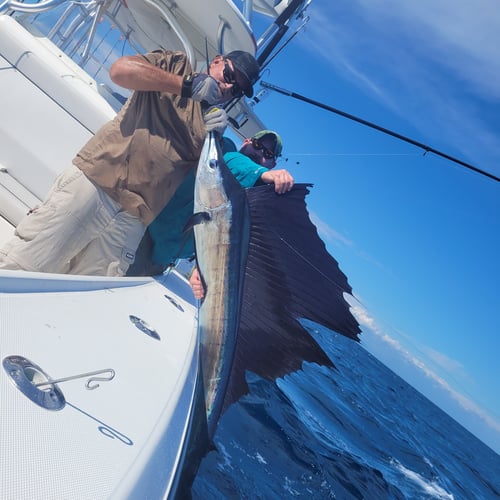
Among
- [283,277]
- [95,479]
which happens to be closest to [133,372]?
[95,479]

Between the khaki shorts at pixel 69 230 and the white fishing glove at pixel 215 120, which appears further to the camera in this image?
the khaki shorts at pixel 69 230

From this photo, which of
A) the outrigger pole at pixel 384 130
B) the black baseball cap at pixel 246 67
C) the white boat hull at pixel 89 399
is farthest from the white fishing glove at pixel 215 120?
the outrigger pole at pixel 384 130

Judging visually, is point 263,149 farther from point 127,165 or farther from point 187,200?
point 127,165

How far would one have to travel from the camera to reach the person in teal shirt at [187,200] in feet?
7.68

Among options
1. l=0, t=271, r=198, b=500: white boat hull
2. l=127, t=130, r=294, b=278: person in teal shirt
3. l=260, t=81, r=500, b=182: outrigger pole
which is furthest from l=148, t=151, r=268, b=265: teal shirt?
l=260, t=81, r=500, b=182: outrigger pole

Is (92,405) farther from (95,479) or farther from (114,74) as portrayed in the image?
(114,74)

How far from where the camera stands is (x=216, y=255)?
2037mm

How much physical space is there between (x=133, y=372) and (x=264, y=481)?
2101 millimetres

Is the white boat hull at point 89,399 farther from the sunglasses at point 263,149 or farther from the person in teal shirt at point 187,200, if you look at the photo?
the sunglasses at point 263,149

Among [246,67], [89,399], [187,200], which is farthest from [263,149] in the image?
[89,399]

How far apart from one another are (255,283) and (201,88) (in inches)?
37.1

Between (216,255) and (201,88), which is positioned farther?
(216,255)

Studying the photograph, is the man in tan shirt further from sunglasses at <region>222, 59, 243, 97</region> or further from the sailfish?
the sailfish

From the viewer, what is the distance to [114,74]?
2127mm
